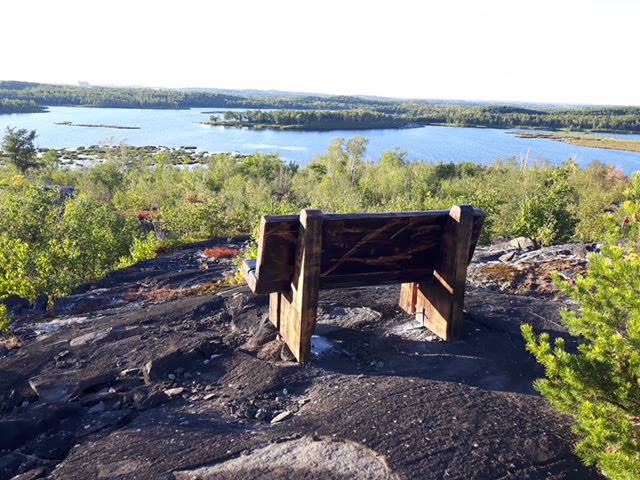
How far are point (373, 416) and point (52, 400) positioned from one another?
4.15 meters

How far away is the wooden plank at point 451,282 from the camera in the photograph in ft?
22.4

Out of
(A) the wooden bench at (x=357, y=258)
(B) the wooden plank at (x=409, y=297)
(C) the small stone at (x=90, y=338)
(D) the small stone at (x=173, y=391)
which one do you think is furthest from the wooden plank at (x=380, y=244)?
(C) the small stone at (x=90, y=338)

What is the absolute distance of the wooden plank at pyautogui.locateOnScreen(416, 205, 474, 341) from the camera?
6.83 meters

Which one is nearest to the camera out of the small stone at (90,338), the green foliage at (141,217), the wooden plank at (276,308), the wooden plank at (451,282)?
the wooden plank at (451,282)

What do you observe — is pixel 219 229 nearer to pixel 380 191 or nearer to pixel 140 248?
pixel 140 248

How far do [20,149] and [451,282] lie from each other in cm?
6951

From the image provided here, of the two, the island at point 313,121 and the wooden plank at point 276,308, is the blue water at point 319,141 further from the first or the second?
the wooden plank at point 276,308

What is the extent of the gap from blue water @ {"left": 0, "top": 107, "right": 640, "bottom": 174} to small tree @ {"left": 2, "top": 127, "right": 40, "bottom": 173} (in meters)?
19.3

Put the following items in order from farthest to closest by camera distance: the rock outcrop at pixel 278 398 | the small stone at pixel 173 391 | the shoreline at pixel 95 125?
the shoreline at pixel 95 125
the small stone at pixel 173 391
the rock outcrop at pixel 278 398

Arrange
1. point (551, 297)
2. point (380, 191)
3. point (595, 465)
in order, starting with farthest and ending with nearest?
1. point (380, 191)
2. point (551, 297)
3. point (595, 465)

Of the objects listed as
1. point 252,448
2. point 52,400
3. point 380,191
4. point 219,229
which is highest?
point 252,448

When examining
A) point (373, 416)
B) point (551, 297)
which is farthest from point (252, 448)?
point (551, 297)

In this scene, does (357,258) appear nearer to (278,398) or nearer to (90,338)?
(278,398)

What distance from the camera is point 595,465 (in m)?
4.87
